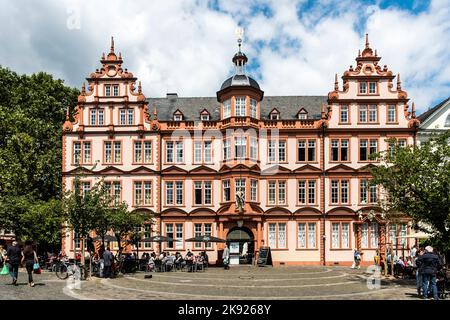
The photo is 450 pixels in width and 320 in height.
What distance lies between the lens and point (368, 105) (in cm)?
4359

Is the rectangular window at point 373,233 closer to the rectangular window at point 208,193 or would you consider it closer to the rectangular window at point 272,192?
the rectangular window at point 272,192

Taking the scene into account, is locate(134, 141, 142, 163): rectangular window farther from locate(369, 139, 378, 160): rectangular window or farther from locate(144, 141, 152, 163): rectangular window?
locate(369, 139, 378, 160): rectangular window

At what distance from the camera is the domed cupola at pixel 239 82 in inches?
1704

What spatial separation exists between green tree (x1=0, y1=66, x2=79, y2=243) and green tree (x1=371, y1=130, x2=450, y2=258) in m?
22.2

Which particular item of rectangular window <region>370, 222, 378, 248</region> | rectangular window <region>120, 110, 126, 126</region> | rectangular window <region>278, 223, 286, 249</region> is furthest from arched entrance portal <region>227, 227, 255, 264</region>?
rectangular window <region>120, 110, 126, 126</region>

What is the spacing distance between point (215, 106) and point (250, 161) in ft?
25.9

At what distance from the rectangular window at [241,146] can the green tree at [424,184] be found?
1891 centimetres

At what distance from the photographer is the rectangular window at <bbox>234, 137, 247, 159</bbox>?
140 ft

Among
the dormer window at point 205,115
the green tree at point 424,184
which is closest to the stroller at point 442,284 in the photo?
the green tree at point 424,184

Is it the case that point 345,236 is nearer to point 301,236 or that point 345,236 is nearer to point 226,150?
point 301,236
